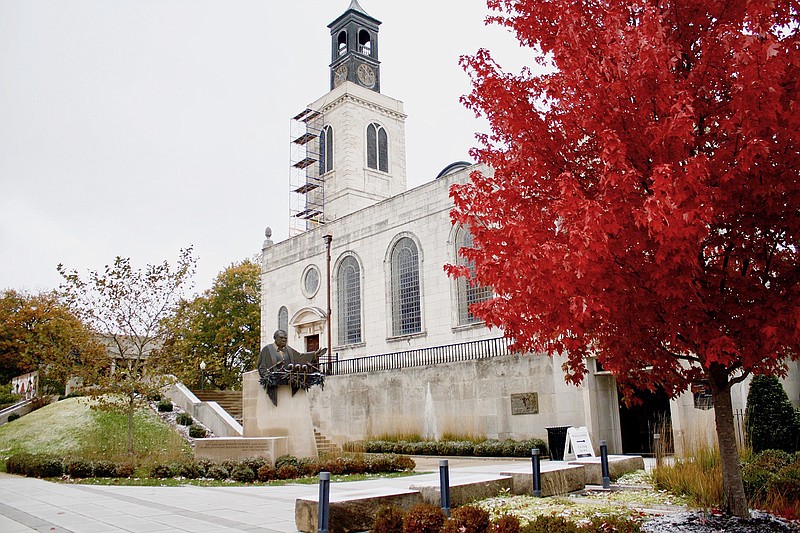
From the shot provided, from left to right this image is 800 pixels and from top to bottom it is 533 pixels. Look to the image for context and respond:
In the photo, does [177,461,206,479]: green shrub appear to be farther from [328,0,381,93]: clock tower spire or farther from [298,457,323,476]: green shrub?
[328,0,381,93]: clock tower spire

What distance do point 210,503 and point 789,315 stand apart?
9.52 metres

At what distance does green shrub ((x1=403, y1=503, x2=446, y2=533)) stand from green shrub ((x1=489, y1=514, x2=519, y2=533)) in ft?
2.57

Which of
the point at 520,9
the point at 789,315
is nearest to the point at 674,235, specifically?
the point at 789,315

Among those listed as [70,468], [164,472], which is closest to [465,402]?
[164,472]

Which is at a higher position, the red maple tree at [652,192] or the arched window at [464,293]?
the arched window at [464,293]

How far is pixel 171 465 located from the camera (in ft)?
56.4

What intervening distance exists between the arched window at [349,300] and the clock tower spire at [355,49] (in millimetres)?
19807

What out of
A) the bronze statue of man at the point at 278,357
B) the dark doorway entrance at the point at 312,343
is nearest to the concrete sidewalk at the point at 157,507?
the bronze statue of man at the point at 278,357

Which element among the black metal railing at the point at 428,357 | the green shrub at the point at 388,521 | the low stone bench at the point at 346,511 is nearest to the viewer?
the green shrub at the point at 388,521

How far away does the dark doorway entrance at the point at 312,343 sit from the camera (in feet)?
133

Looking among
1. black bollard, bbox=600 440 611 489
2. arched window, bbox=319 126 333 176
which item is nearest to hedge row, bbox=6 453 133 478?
black bollard, bbox=600 440 611 489

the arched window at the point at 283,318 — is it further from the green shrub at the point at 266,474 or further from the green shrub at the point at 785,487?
the green shrub at the point at 785,487

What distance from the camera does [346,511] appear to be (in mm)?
8625

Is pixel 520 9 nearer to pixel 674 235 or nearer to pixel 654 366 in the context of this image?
pixel 674 235
